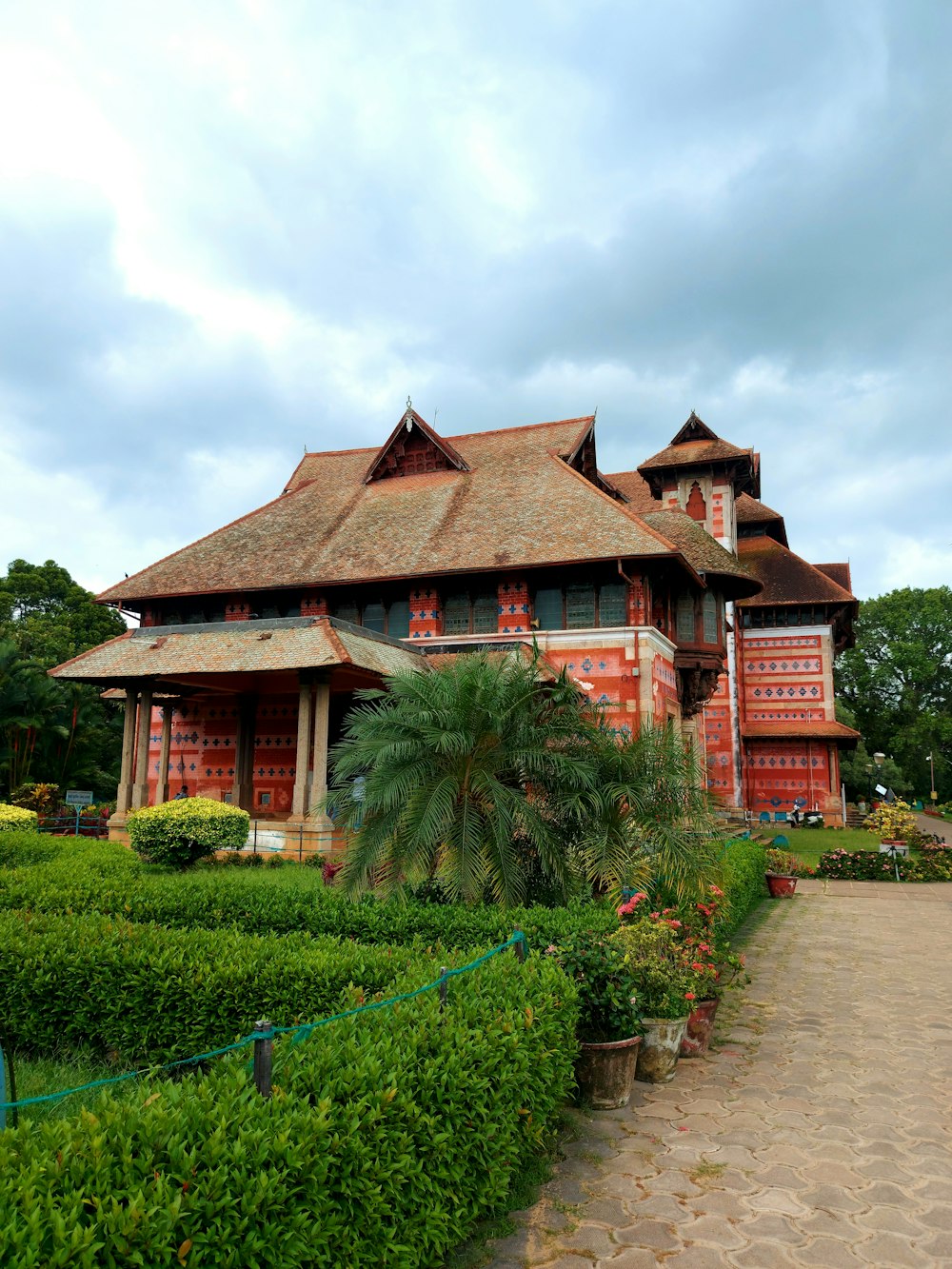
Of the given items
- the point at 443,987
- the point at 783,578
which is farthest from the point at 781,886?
the point at 783,578

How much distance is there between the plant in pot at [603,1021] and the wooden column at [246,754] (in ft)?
63.7

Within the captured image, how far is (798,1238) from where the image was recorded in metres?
4.54

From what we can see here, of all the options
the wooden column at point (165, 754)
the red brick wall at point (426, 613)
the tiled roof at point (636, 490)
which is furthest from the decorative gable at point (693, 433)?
the wooden column at point (165, 754)

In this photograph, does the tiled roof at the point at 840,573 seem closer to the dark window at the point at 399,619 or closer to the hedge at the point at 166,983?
the dark window at the point at 399,619

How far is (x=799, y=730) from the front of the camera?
119 feet

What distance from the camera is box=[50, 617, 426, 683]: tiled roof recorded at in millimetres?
18359

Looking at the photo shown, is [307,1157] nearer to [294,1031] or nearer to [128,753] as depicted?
[294,1031]

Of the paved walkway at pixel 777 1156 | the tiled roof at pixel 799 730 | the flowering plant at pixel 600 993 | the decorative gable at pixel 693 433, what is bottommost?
the paved walkway at pixel 777 1156

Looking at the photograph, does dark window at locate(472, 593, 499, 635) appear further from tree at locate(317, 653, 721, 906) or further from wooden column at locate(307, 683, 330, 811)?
tree at locate(317, 653, 721, 906)

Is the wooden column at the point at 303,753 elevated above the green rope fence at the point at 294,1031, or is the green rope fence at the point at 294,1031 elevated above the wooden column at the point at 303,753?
the wooden column at the point at 303,753

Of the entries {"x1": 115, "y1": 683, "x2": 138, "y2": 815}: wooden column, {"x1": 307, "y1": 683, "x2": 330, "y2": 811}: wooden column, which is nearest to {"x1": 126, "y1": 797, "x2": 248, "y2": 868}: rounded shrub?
{"x1": 307, "y1": 683, "x2": 330, "y2": 811}: wooden column

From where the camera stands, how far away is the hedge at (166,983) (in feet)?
20.1

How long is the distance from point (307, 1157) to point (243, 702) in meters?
22.8

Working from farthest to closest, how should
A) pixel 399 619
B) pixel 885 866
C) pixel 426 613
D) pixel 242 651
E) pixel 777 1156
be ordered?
pixel 399 619, pixel 426 613, pixel 885 866, pixel 242 651, pixel 777 1156
